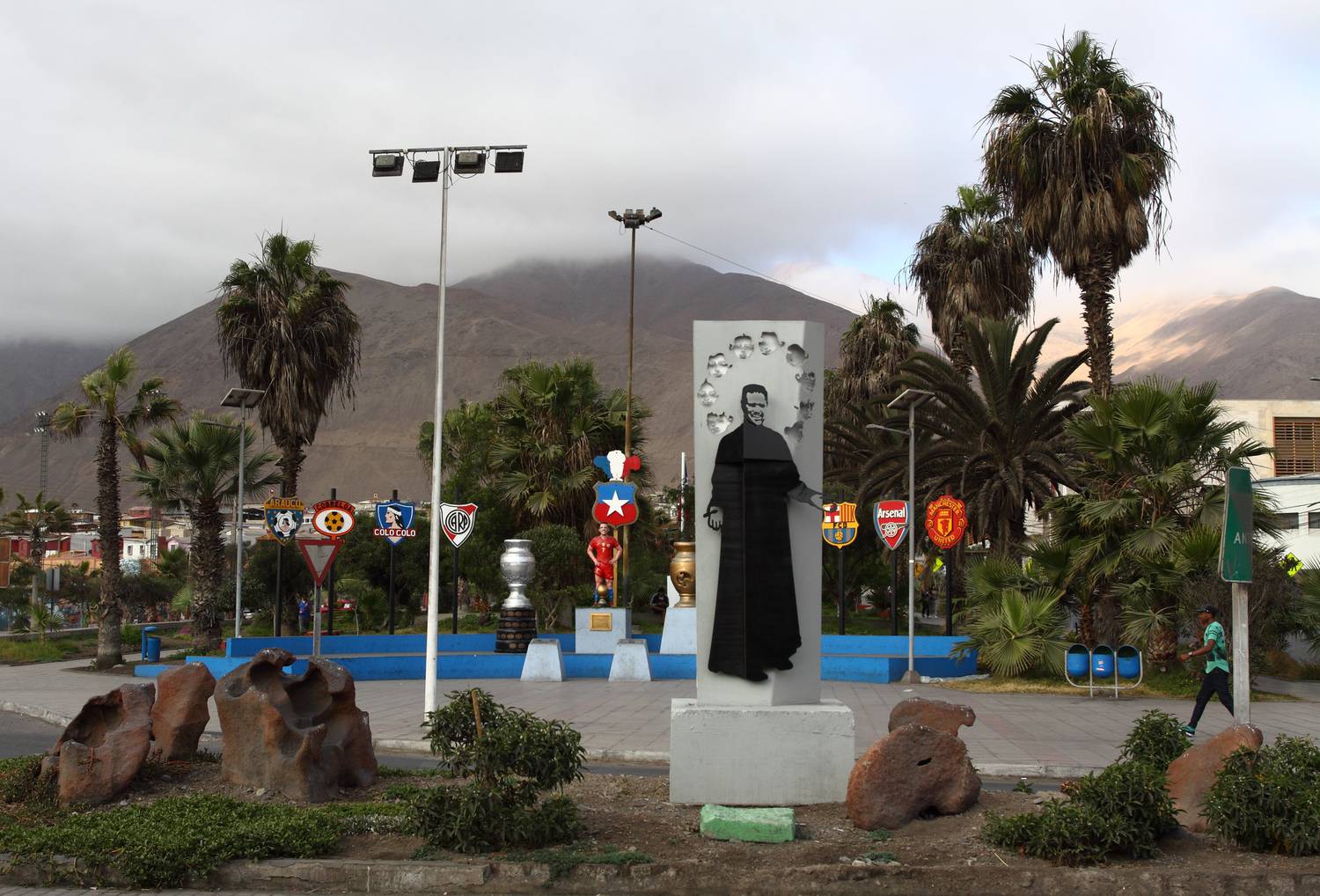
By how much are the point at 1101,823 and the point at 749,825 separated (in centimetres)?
222

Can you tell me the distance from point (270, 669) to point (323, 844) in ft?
8.11

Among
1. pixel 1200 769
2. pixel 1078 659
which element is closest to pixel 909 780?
pixel 1200 769

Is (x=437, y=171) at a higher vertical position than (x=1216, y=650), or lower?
higher

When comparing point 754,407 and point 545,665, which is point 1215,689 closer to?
point 754,407

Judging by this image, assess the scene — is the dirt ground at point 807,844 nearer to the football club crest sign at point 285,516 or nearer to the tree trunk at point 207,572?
the football club crest sign at point 285,516

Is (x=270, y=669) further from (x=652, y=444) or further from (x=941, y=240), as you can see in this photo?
(x=652, y=444)

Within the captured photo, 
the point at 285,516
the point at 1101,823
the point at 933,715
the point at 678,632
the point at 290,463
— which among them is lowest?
the point at 678,632

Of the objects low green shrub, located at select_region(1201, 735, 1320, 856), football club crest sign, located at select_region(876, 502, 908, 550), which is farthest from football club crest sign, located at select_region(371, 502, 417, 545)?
low green shrub, located at select_region(1201, 735, 1320, 856)

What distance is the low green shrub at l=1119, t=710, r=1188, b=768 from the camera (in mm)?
8945

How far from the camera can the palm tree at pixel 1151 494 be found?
2030 cm

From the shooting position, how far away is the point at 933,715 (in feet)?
32.0

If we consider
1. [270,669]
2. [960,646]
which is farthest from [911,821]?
[960,646]

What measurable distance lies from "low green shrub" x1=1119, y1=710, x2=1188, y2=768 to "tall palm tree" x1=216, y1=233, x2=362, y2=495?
94.4 ft

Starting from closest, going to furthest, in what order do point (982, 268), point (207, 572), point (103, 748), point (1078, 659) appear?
point (103, 748)
point (1078, 659)
point (207, 572)
point (982, 268)
